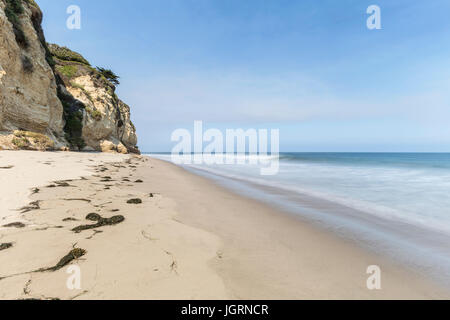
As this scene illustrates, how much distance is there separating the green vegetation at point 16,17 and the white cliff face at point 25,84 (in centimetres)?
23

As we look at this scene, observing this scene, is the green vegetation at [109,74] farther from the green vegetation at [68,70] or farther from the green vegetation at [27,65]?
the green vegetation at [27,65]

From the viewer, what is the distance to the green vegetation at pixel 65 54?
26.6 metres

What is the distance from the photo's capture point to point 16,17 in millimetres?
12945

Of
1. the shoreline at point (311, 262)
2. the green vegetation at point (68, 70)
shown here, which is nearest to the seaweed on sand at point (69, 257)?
the shoreline at point (311, 262)

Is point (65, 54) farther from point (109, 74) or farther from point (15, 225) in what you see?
point (15, 225)

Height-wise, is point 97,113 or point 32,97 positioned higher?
point 97,113

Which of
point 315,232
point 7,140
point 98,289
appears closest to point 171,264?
point 98,289

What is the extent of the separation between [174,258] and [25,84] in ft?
59.2

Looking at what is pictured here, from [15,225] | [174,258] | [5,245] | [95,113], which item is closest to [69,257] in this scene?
[5,245]

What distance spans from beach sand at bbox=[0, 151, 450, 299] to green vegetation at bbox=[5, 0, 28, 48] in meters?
16.4

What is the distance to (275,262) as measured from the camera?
2230 millimetres

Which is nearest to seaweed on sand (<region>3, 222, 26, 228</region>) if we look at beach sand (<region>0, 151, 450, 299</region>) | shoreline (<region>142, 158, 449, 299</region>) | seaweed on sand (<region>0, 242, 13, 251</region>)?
beach sand (<region>0, 151, 450, 299</region>)
